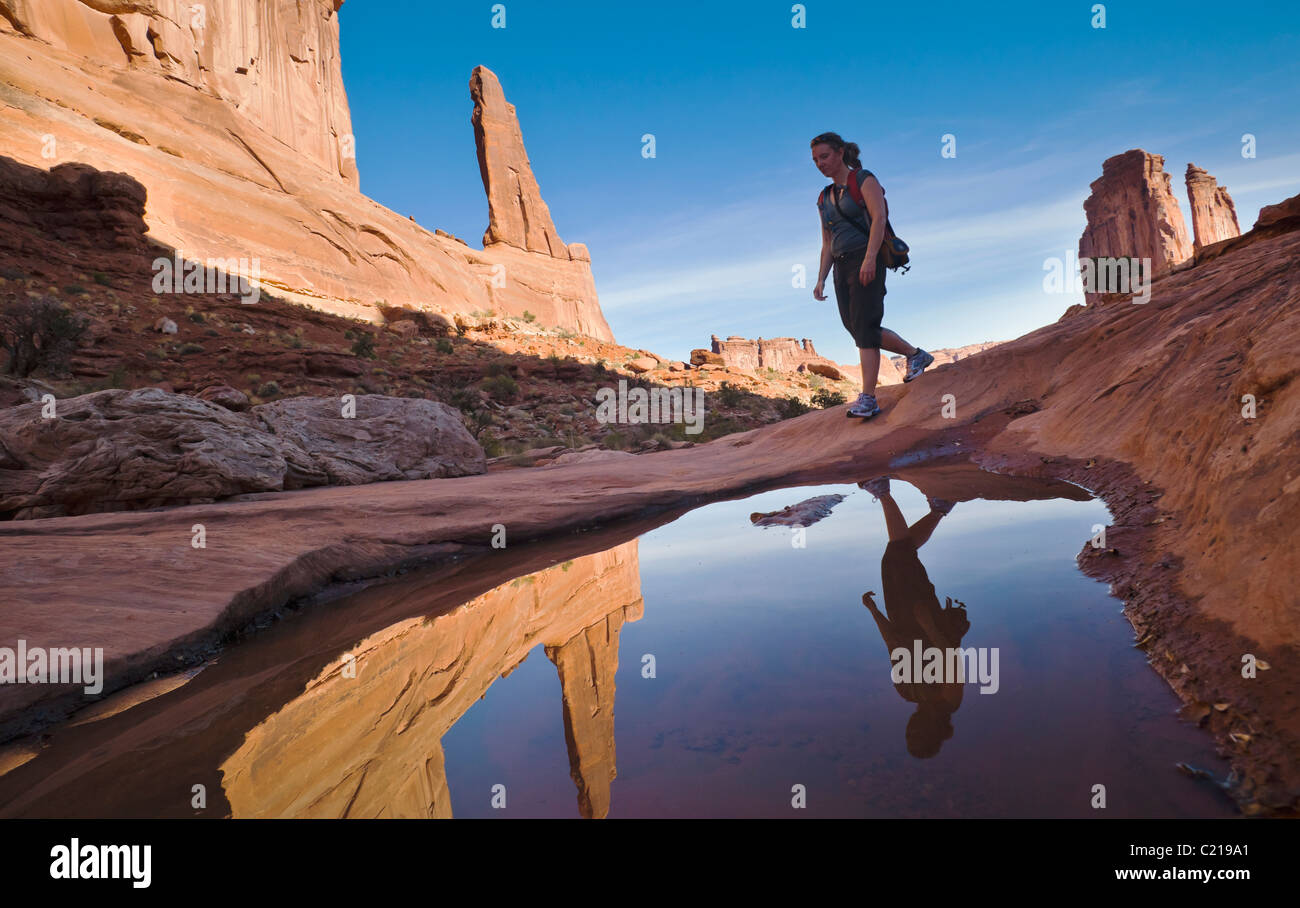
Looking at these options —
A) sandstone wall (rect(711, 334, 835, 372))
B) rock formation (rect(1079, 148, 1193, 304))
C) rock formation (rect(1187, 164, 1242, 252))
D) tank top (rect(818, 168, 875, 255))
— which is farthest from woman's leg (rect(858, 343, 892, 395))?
sandstone wall (rect(711, 334, 835, 372))

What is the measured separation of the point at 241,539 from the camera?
12.8ft

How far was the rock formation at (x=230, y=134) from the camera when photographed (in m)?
21.9

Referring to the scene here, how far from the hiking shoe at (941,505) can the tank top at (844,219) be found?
3.05m

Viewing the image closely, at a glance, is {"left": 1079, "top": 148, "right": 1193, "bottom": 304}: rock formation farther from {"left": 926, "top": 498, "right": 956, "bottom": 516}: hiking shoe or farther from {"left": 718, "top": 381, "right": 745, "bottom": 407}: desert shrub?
{"left": 926, "top": 498, "right": 956, "bottom": 516}: hiking shoe

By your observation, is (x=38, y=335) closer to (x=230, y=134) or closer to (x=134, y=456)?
(x=134, y=456)

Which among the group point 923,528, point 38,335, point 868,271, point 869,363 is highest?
point 38,335

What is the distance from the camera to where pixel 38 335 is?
1310 cm

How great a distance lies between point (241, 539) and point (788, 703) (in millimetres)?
3502

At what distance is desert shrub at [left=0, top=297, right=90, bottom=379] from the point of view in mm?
12430

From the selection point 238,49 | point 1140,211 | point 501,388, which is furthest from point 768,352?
point 501,388

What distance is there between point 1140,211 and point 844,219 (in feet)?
218

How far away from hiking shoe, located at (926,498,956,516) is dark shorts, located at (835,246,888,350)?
2.66 meters

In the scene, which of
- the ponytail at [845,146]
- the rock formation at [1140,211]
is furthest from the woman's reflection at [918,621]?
the rock formation at [1140,211]
